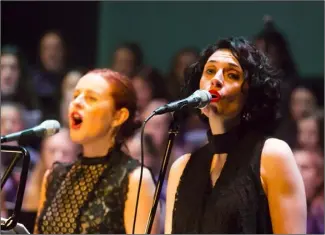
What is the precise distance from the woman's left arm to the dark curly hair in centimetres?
13

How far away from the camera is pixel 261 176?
1883mm

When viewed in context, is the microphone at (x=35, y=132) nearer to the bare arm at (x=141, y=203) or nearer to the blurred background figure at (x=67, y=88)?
the bare arm at (x=141, y=203)

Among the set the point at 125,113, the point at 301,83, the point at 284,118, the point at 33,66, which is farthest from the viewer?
the point at 33,66

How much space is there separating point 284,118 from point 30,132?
4.37ft

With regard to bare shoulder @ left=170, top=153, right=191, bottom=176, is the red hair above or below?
above

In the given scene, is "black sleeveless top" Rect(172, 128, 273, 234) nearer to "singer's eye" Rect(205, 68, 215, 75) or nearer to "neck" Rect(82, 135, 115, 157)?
"singer's eye" Rect(205, 68, 215, 75)

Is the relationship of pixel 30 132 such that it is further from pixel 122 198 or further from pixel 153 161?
pixel 153 161

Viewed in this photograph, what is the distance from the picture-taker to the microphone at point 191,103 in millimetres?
1736

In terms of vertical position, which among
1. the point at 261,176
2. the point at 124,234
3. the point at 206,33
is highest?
the point at 206,33

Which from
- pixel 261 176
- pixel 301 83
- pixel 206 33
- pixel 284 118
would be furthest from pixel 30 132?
pixel 206 33

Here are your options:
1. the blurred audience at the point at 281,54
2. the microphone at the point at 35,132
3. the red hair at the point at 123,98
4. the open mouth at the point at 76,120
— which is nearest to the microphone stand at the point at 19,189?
the microphone at the point at 35,132

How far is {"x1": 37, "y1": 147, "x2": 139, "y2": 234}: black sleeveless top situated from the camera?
84.4 inches

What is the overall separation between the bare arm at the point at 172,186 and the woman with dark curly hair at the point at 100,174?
8 cm

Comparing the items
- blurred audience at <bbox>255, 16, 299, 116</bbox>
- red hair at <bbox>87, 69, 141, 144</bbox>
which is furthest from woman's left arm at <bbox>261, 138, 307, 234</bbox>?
blurred audience at <bbox>255, 16, 299, 116</bbox>
